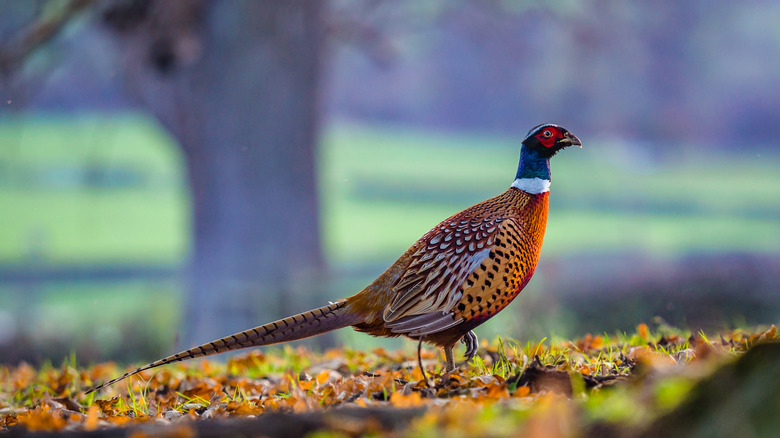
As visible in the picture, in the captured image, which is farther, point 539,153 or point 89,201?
point 89,201

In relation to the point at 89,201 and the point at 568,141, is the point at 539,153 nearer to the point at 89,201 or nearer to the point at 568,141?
the point at 568,141

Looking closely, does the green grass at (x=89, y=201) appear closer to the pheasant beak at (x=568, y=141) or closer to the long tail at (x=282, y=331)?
the long tail at (x=282, y=331)

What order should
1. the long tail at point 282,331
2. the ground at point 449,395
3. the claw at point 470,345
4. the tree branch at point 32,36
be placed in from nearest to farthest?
the ground at point 449,395 < the long tail at point 282,331 < the claw at point 470,345 < the tree branch at point 32,36

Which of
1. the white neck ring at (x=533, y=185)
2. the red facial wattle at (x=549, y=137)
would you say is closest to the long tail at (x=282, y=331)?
the white neck ring at (x=533, y=185)

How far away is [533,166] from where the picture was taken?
4.28 meters

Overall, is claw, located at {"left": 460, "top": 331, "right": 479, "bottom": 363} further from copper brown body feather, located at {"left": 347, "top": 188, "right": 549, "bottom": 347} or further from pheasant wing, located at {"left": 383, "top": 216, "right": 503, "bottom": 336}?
pheasant wing, located at {"left": 383, "top": 216, "right": 503, "bottom": 336}

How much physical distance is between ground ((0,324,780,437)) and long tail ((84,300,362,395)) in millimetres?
282

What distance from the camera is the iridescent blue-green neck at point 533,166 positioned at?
4273 mm

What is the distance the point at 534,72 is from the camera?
2978 cm

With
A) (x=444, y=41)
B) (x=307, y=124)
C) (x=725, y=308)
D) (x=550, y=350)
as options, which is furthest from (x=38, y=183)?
(x=550, y=350)

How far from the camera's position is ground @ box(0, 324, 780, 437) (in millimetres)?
2203

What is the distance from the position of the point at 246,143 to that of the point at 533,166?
607cm

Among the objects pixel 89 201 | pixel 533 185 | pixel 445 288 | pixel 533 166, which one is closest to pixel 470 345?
pixel 445 288

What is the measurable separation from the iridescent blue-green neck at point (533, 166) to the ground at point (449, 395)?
0.96 metres
